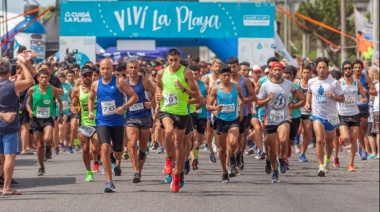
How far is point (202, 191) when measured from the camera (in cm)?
1578

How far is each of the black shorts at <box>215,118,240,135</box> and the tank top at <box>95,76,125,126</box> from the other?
71.6 inches

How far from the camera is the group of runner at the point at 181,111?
1572cm

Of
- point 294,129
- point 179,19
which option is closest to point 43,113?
point 294,129

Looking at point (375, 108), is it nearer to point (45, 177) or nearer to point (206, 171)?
point (206, 171)

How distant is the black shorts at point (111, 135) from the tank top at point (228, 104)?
1731 mm

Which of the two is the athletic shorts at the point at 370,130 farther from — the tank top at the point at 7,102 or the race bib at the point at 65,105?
the tank top at the point at 7,102

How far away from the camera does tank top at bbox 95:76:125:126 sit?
1580 centimetres

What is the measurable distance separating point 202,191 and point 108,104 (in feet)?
5.78

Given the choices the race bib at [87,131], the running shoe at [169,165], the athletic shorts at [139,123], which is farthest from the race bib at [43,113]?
the running shoe at [169,165]

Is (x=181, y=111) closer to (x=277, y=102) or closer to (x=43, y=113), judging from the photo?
(x=277, y=102)

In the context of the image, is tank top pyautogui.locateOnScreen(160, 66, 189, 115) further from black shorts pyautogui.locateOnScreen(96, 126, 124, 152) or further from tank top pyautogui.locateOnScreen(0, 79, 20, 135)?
tank top pyautogui.locateOnScreen(0, 79, 20, 135)

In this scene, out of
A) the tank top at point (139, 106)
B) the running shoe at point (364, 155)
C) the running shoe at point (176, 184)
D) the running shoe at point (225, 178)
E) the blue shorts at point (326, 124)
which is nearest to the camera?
the running shoe at point (176, 184)

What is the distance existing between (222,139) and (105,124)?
212cm

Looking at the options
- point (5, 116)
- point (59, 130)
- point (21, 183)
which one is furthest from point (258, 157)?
point (5, 116)
